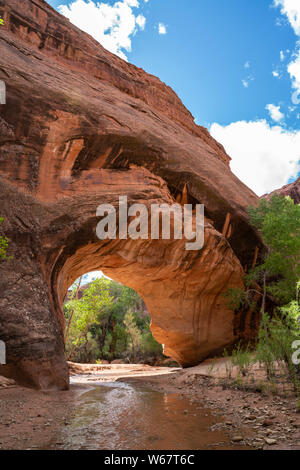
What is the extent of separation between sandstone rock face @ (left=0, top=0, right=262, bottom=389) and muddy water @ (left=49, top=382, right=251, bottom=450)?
2303 mm

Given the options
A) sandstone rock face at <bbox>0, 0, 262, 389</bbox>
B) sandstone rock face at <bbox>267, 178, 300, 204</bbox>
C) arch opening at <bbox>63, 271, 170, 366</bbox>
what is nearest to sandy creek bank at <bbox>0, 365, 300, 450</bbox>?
sandstone rock face at <bbox>0, 0, 262, 389</bbox>

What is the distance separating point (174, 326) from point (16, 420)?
1079 cm

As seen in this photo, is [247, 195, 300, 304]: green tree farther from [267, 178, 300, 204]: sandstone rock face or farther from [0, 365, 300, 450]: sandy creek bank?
[267, 178, 300, 204]: sandstone rock face

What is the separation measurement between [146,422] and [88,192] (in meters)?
7.22

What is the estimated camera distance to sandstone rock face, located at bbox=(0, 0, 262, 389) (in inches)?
290

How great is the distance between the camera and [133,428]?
13.2ft

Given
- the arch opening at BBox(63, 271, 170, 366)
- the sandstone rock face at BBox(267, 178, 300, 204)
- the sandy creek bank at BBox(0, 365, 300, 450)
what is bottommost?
the arch opening at BBox(63, 271, 170, 366)

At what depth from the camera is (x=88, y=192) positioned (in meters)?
9.64

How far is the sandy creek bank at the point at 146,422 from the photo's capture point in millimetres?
3357

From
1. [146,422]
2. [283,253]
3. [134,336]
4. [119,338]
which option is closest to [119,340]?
[119,338]

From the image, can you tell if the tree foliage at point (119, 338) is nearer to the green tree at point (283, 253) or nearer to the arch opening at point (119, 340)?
the arch opening at point (119, 340)

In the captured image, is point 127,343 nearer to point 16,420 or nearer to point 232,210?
point 232,210

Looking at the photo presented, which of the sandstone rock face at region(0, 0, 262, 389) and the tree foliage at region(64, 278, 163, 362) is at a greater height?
the sandstone rock face at region(0, 0, 262, 389)

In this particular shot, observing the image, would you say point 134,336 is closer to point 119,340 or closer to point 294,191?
point 119,340
